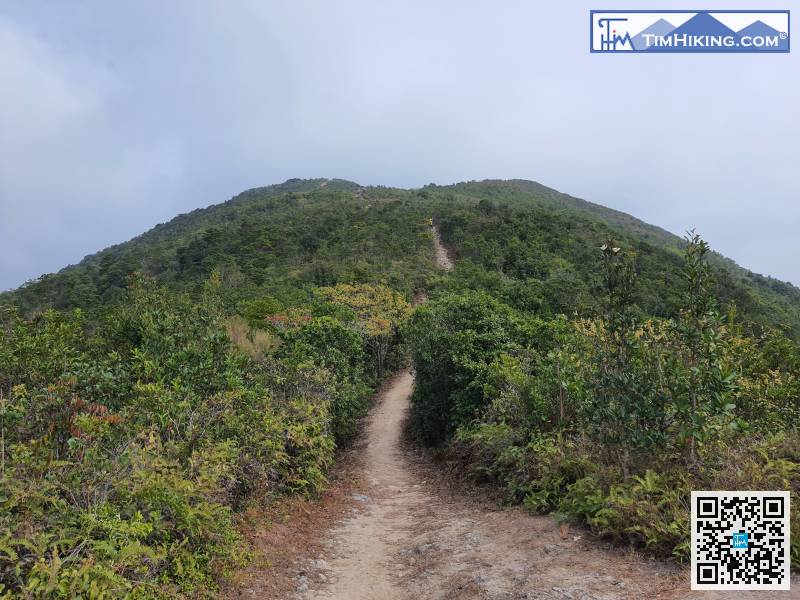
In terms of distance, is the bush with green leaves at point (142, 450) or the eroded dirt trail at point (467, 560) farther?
the eroded dirt trail at point (467, 560)

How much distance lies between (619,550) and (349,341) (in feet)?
32.2

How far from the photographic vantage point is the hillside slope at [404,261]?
29875 mm

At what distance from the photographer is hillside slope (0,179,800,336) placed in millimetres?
29875

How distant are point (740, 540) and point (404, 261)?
35.7m

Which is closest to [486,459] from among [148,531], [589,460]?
[589,460]

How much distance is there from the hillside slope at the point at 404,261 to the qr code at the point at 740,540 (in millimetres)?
16259

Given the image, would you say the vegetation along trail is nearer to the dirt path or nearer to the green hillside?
the green hillside

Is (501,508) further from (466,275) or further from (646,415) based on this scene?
(466,275)

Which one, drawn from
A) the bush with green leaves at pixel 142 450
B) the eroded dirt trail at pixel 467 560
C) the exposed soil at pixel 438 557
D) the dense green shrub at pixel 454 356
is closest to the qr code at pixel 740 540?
the exposed soil at pixel 438 557

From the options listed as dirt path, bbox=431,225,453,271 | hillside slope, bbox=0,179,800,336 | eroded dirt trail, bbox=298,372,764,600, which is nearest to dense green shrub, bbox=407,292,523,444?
eroded dirt trail, bbox=298,372,764,600

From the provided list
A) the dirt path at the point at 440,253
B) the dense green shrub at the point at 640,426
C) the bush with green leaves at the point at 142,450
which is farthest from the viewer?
the dirt path at the point at 440,253

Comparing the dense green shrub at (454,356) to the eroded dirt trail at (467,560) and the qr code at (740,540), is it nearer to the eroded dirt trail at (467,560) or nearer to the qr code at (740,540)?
the eroded dirt trail at (467,560)

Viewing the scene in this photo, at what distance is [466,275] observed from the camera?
34.5m

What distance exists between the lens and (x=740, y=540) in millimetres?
4637
